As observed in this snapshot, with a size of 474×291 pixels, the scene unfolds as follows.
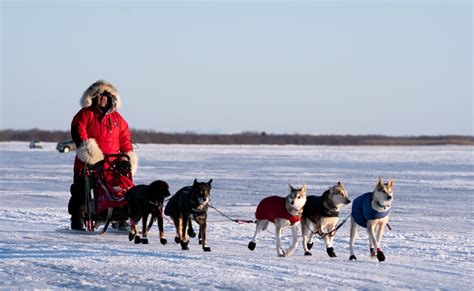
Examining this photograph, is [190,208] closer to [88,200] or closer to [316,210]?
[316,210]

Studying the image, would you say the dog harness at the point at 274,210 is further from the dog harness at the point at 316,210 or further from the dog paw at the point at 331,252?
the dog paw at the point at 331,252

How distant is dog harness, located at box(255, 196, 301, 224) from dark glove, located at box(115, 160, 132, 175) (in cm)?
236

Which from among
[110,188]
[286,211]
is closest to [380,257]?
[286,211]

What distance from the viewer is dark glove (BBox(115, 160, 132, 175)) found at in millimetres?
10172

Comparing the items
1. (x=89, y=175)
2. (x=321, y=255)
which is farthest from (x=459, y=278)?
(x=89, y=175)

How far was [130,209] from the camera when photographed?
372 inches

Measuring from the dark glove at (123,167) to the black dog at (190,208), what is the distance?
149cm

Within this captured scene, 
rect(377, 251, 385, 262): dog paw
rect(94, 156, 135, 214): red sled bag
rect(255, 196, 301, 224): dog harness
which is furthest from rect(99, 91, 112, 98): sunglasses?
rect(377, 251, 385, 262): dog paw

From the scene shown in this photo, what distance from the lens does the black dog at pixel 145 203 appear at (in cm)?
895

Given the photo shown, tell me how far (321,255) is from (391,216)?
4500 mm

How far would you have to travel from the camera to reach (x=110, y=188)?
33.0 ft

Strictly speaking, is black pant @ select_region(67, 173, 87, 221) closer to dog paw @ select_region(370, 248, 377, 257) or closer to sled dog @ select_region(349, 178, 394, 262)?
sled dog @ select_region(349, 178, 394, 262)

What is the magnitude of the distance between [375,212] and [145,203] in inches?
99.9

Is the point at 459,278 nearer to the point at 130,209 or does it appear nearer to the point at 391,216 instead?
the point at 130,209
